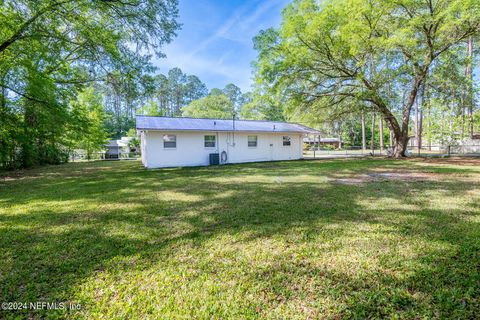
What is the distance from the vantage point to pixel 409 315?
179 cm

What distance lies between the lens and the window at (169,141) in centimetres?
1316

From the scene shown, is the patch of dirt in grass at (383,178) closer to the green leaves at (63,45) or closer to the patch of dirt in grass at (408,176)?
the patch of dirt in grass at (408,176)

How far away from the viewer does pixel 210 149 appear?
14.5 m

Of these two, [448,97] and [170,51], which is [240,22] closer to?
[170,51]

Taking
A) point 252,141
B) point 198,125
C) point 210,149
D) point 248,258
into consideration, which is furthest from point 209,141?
point 248,258

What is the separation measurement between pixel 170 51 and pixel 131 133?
22356 mm

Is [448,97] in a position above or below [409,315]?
above

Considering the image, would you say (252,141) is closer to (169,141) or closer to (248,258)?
(169,141)

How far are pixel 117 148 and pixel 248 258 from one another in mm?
34527

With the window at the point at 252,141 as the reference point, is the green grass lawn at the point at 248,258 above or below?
below

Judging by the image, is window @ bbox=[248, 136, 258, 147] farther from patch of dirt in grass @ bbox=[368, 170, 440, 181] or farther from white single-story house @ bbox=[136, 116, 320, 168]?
patch of dirt in grass @ bbox=[368, 170, 440, 181]

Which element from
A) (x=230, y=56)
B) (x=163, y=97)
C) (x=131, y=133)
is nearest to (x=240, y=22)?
(x=230, y=56)

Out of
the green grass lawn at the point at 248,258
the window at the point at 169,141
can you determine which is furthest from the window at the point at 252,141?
the green grass lawn at the point at 248,258

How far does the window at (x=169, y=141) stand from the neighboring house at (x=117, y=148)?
1775 cm
